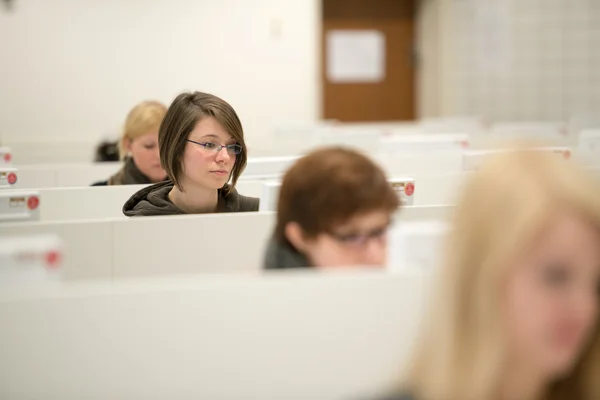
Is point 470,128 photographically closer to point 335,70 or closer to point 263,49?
point 263,49

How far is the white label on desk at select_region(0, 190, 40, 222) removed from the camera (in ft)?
8.19

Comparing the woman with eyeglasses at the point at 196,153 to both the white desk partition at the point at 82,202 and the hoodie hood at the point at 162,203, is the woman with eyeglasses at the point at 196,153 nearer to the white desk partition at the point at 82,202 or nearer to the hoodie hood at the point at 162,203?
the hoodie hood at the point at 162,203

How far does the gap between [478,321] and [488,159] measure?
0.61 ft

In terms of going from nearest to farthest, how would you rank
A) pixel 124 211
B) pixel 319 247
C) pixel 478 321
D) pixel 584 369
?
pixel 478 321, pixel 584 369, pixel 319 247, pixel 124 211

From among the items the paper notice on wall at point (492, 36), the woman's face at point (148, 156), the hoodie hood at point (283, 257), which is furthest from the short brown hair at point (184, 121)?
the paper notice on wall at point (492, 36)

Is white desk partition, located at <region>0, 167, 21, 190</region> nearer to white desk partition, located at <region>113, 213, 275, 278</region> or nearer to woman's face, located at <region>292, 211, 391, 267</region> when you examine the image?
white desk partition, located at <region>113, 213, 275, 278</region>

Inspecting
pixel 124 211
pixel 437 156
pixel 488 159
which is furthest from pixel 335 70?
pixel 488 159

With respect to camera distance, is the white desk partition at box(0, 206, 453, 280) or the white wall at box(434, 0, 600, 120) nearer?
the white desk partition at box(0, 206, 453, 280)

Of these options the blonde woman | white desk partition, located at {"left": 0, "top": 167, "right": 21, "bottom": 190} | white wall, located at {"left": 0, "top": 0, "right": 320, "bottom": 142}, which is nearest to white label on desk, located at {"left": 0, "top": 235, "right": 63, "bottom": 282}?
white desk partition, located at {"left": 0, "top": 167, "right": 21, "bottom": 190}

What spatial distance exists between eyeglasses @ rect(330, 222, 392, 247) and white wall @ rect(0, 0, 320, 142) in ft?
20.5

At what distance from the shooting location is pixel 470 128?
6789 millimetres

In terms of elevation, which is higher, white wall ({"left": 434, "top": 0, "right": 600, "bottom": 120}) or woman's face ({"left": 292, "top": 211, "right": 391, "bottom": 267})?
A: white wall ({"left": 434, "top": 0, "right": 600, "bottom": 120})

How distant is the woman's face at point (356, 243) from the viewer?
6.01 feet

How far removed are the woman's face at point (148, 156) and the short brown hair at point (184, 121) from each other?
667 millimetres
